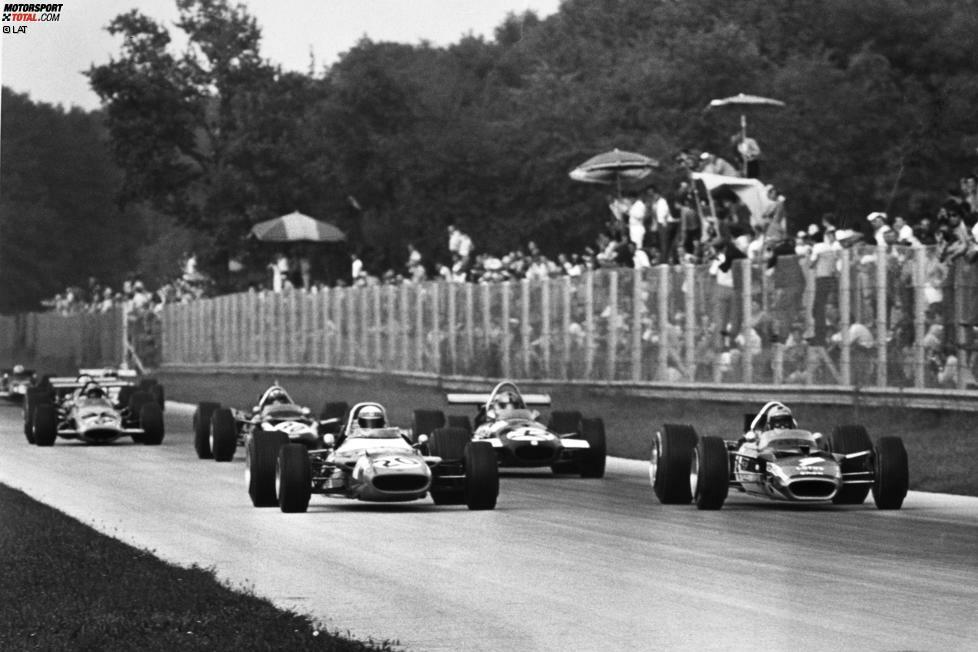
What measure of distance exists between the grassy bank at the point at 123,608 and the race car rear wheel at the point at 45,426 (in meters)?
16.5

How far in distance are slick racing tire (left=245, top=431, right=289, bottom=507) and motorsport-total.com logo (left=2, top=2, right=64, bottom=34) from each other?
943 cm

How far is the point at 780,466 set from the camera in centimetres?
2019

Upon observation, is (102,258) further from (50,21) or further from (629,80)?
(50,21)

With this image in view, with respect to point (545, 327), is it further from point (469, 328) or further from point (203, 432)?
point (203, 432)

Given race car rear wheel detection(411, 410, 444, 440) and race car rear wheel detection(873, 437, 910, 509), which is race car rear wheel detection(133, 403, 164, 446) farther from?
race car rear wheel detection(873, 437, 910, 509)

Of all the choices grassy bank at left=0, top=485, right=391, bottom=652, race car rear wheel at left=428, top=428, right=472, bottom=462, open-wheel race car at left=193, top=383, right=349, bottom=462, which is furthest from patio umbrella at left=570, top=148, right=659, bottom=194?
grassy bank at left=0, top=485, right=391, bottom=652

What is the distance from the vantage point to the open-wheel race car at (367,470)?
66.2 ft

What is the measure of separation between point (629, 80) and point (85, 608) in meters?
56.0

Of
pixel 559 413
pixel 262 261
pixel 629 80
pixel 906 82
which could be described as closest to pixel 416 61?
pixel 262 261

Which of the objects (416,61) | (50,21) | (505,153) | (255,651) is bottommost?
(255,651)

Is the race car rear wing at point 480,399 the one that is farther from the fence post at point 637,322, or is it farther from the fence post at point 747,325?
the fence post at point 637,322

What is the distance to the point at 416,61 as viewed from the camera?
12169 centimetres

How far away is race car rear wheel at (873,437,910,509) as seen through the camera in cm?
2023

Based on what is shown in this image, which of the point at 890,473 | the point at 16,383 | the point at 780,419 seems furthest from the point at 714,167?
the point at 16,383
